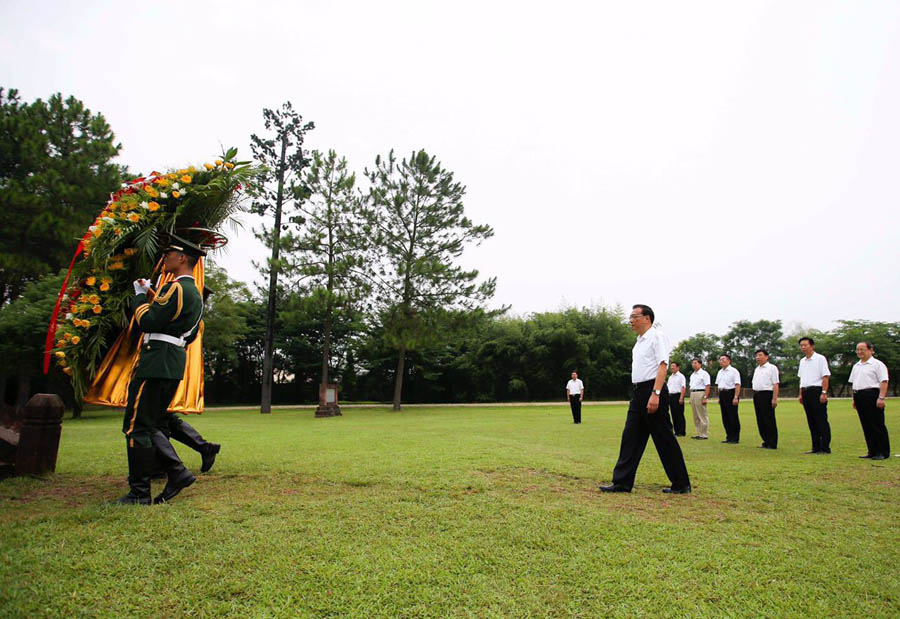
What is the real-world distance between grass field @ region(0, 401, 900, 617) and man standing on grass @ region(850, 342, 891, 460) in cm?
263

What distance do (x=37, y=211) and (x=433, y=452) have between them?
1930 centimetres

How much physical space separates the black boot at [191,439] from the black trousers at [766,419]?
8.84 meters

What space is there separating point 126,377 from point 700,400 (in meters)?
11.1

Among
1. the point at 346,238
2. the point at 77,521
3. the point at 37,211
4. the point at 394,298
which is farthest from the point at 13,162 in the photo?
the point at 77,521

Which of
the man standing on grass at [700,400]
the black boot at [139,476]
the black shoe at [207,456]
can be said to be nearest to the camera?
the black boot at [139,476]

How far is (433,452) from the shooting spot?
712 centimetres

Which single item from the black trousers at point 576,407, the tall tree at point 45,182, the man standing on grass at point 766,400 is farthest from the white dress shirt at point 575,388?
the tall tree at point 45,182

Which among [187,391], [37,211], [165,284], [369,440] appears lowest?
[369,440]

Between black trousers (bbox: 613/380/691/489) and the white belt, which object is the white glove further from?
black trousers (bbox: 613/380/691/489)

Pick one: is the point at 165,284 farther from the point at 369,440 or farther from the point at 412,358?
the point at 412,358

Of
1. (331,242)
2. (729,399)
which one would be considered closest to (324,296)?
(331,242)

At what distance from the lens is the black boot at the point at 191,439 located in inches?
193

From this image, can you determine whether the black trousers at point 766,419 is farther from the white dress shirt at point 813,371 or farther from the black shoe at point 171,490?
the black shoe at point 171,490

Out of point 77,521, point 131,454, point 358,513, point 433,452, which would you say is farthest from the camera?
point 433,452
